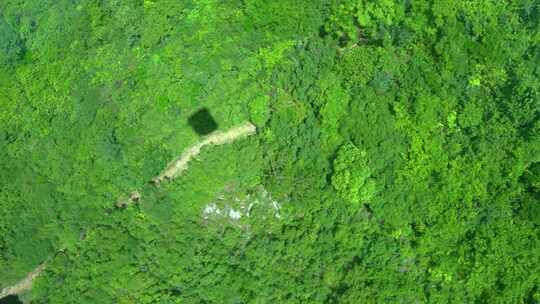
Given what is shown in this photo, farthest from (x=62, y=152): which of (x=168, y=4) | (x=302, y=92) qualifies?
(x=302, y=92)

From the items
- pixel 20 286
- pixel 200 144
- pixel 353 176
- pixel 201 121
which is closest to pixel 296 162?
pixel 353 176

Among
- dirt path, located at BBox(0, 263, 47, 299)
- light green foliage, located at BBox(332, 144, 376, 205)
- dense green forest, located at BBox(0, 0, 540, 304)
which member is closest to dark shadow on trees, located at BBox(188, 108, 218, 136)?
dense green forest, located at BBox(0, 0, 540, 304)

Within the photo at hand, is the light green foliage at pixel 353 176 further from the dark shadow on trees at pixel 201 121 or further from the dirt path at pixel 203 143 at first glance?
the dark shadow on trees at pixel 201 121

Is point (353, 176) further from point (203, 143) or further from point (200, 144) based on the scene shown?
point (200, 144)

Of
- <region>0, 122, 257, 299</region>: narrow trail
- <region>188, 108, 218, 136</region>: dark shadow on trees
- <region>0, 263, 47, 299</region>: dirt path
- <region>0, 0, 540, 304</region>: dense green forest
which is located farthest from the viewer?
<region>0, 263, 47, 299</region>: dirt path

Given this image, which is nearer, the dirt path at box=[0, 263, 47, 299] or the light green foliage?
the light green foliage

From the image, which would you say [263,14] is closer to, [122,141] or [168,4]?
[168,4]

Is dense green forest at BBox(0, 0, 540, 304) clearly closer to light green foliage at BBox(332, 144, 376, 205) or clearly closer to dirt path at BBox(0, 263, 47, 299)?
light green foliage at BBox(332, 144, 376, 205)
